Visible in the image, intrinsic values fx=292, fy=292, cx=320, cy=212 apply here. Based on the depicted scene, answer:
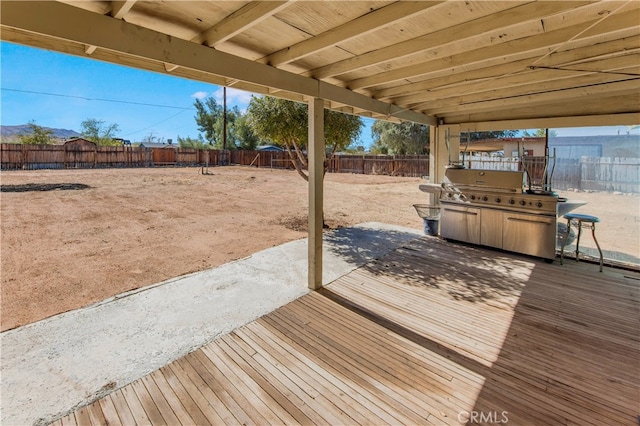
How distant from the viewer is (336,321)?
7.93ft

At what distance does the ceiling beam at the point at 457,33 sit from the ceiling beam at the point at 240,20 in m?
1.01

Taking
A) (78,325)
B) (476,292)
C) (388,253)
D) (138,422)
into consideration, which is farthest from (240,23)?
(388,253)

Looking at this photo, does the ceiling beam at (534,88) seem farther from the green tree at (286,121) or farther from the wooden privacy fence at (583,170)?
the green tree at (286,121)

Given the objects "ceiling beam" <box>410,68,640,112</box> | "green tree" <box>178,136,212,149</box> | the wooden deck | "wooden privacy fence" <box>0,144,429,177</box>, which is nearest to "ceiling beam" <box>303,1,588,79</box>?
"ceiling beam" <box>410,68,640,112</box>

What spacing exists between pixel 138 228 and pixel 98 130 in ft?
94.1

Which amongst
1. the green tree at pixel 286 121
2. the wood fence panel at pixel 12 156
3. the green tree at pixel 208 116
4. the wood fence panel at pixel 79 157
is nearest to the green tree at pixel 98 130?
the green tree at pixel 208 116

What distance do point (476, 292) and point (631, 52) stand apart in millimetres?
2262

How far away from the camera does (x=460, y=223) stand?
4480 millimetres

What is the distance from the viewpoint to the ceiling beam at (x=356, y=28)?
1.58 m

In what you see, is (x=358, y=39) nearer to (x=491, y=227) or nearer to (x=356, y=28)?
(x=356, y=28)

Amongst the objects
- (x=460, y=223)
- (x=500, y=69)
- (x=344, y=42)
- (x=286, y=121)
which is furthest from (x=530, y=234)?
(x=286, y=121)

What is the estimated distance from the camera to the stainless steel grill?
3.70m

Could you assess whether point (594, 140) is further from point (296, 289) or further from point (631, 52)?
point (296, 289)
